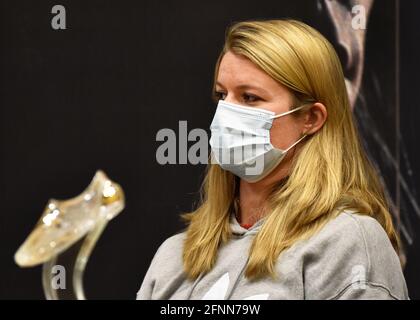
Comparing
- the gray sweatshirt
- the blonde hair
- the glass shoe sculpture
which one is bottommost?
the glass shoe sculpture

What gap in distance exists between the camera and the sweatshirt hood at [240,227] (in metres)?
2.08

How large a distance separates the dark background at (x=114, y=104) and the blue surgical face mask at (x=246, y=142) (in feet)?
2.20

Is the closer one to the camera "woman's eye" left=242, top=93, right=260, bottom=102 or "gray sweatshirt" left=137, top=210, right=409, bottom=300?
"gray sweatshirt" left=137, top=210, right=409, bottom=300

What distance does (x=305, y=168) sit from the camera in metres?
2.06

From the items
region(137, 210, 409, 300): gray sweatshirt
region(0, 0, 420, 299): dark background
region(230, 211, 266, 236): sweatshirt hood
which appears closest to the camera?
region(137, 210, 409, 300): gray sweatshirt

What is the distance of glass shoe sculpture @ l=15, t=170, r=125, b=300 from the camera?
2.85m

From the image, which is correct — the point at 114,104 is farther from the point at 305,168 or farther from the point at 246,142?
the point at 305,168

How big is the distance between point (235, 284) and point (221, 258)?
0.12 metres

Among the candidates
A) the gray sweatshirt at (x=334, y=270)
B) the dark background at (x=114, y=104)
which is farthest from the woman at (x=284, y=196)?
the dark background at (x=114, y=104)

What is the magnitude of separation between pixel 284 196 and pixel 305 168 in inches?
3.3

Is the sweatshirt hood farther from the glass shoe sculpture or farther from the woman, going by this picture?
the glass shoe sculpture

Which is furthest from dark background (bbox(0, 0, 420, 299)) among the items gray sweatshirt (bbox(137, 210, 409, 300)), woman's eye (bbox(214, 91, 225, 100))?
gray sweatshirt (bbox(137, 210, 409, 300))

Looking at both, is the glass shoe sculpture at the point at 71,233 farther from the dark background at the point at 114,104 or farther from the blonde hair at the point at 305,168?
the blonde hair at the point at 305,168

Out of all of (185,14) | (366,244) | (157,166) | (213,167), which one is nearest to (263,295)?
(366,244)
